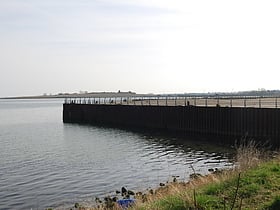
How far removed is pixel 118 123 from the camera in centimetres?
6625

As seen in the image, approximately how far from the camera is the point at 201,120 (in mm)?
46719

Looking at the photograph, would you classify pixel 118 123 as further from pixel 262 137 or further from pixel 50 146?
pixel 262 137

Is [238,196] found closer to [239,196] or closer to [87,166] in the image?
[239,196]

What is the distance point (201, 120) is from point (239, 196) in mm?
37801

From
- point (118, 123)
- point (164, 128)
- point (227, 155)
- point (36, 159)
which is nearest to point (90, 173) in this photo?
point (36, 159)

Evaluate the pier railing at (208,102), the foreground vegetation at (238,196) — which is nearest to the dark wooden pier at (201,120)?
the pier railing at (208,102)

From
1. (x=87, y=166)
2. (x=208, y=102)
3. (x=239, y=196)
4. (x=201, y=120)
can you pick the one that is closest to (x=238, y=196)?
(x=239, y=196)

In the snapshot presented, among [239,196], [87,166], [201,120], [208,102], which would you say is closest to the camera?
[239,196]

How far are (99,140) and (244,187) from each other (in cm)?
3751

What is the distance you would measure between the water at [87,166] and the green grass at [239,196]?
10150 millimetres

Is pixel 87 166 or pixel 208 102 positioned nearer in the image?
pixel 87 166

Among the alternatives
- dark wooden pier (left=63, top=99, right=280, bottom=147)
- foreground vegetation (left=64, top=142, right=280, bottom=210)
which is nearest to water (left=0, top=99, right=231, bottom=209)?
dark wooden pier (left=63, top=99, right=280, bottom=147)

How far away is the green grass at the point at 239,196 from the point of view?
8.58 m

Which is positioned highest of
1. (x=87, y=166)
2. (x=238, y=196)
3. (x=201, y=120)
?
(x=238, y=196)
